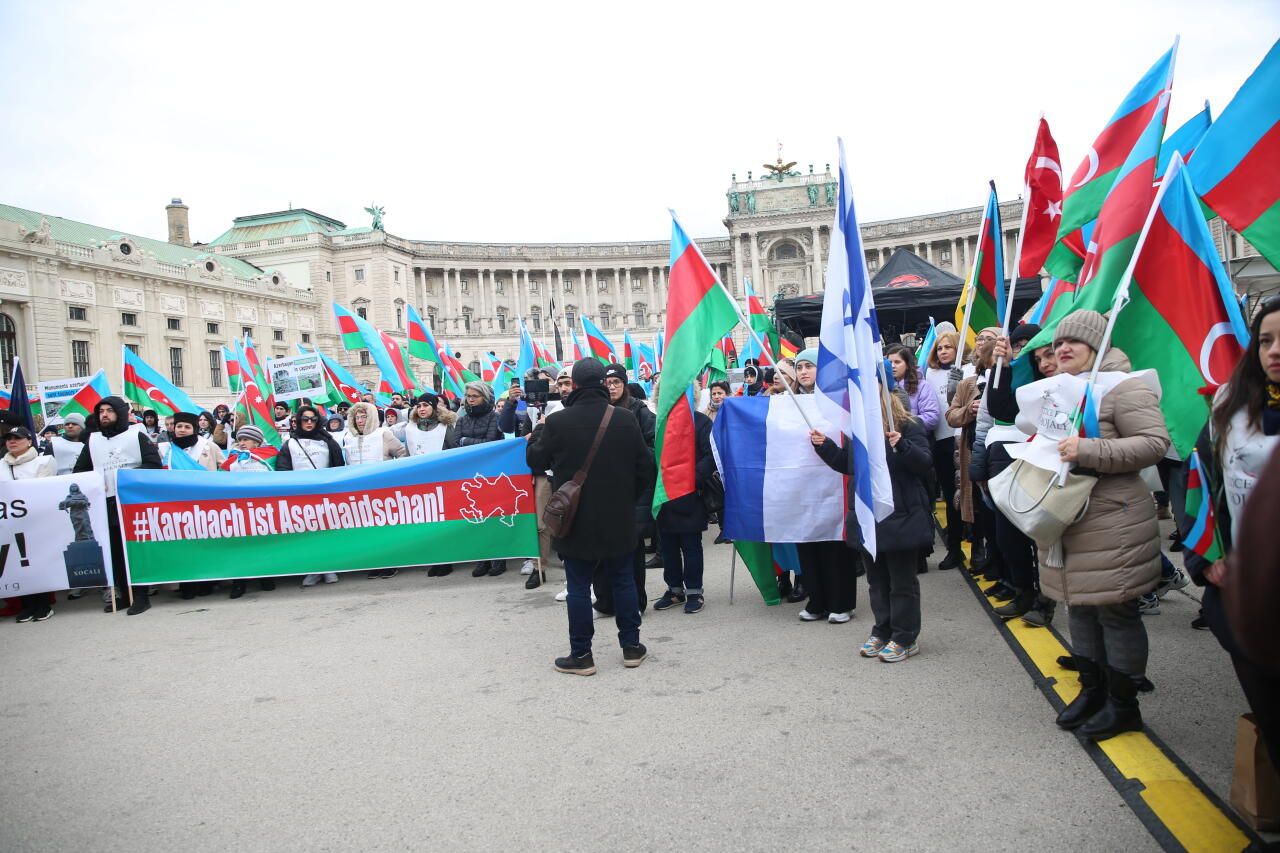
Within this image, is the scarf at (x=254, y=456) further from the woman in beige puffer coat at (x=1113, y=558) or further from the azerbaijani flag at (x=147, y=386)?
the woman in beige puffer coat at (x=1113, y=558)

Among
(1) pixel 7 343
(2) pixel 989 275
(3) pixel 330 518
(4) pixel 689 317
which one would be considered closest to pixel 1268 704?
(4) pixel 689 317

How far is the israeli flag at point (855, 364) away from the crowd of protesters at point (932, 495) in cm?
18

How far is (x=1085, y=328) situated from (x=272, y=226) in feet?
236

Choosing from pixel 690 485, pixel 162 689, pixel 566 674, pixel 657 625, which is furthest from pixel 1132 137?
pixel 162 689

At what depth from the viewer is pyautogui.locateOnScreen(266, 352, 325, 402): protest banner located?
1551 cm

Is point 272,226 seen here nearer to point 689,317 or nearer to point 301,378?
point 301,378

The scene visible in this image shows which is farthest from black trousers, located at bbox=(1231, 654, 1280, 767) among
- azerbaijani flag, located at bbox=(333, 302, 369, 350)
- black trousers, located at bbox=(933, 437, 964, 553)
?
azerbaijani flag, located at bbox=(333, 302, 369, 350)

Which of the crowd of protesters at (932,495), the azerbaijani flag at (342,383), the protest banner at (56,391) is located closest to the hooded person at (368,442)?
the crowd of protesters at (932,495)

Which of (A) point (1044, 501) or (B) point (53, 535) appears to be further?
(B) point (53, 535)

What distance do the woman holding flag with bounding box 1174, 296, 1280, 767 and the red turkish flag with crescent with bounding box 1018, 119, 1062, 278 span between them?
3491mm

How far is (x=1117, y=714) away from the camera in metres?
3.34

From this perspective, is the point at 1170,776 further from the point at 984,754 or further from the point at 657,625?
the point at 657,625

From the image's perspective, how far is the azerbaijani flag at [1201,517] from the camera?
2785mm

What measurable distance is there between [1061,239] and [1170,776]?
3.88 meters
